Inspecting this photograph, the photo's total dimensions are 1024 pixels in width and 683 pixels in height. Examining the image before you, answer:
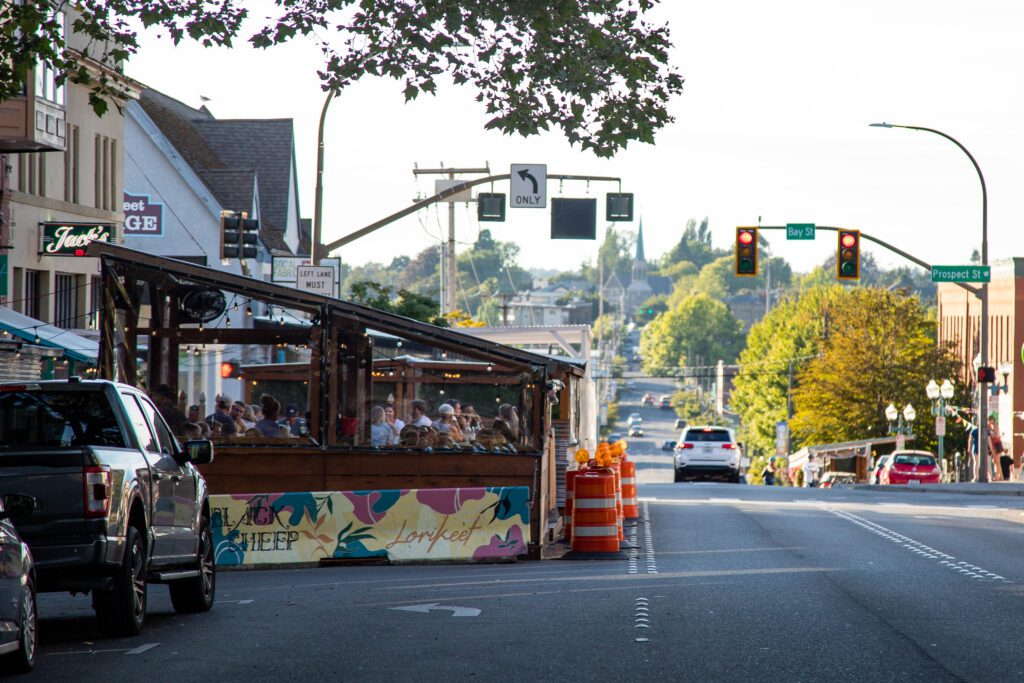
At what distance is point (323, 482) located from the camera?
63.6ft

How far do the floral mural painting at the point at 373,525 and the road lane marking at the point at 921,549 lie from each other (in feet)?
16.1

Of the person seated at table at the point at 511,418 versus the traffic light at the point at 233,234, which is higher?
the traffic light at the point at 233,234

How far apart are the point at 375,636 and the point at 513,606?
2372 mm

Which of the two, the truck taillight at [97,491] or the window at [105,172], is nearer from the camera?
the truck taillight at [97,491]

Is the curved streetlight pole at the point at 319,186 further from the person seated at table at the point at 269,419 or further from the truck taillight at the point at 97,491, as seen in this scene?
the truck taillight at the point at 97,491

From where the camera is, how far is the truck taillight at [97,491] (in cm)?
1050

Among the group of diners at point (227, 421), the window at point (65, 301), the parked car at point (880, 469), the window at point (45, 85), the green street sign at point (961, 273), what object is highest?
the window at point (45, 85)

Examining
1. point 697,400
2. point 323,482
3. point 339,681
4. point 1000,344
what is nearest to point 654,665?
point 339,681

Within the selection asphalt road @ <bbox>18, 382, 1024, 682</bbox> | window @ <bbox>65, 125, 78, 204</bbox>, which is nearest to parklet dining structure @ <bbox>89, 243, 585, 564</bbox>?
asphalt road @ <bbox>18, 382, 1024, 682</bbox>

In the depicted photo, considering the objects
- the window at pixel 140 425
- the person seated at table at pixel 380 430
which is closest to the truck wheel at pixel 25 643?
the window at pixel 140 425

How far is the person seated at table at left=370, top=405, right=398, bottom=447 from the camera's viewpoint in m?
19.8

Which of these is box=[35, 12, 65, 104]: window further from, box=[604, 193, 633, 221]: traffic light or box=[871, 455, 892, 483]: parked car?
box=[871, 455, 892, 483]: parked car

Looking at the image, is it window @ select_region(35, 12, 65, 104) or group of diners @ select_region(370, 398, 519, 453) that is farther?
window @ select_region(35, 12, 65, 104)

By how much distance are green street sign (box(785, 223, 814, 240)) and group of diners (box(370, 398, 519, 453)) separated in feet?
54.4
